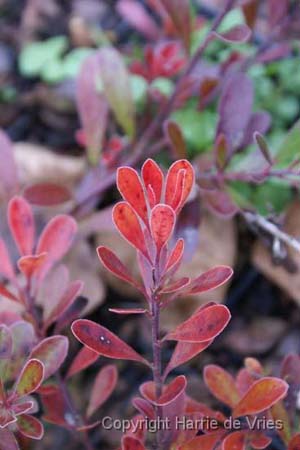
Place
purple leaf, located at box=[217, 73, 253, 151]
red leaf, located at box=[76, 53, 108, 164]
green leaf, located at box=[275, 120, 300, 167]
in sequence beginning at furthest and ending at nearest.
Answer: red leaf, located at box=[76, 53, 108, 164]
purple leaf, located at box=[217, 73, 253, 151]
green leaf, located at box=[275, 120, 300, 167]

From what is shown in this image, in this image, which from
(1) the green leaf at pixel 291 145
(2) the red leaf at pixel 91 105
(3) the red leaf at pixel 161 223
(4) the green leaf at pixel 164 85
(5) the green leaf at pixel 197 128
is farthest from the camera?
(4) the green leaf at pixel 164 85

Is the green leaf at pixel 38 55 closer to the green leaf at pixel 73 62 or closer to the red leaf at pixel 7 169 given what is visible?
the green leaf at pixel 73 62

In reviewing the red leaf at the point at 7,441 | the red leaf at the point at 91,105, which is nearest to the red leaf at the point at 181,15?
the red leaf at the point at 91,105

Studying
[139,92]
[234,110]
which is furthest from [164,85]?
[234,110]

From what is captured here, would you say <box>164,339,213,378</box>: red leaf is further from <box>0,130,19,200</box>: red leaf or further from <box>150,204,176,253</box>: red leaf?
<box>0,130,19,200</box>: red leaf

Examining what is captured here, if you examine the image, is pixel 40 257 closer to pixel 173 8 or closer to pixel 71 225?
pixel 71 225

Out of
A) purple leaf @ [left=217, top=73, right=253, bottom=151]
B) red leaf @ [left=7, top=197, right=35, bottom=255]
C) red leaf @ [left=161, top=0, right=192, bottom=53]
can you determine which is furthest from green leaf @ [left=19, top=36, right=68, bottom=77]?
red leaf @ [left=7, top=197, right=35, bottom=255]

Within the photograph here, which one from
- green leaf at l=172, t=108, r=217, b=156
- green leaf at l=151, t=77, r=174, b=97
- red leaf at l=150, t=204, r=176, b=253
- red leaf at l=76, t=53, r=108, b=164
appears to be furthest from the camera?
green leaf at l=151, t=77, r=174, b=97

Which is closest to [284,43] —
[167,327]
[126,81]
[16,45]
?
[126,81]
